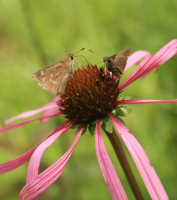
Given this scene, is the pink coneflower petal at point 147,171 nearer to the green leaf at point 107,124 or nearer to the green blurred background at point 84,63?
the green leaf at point 107,124

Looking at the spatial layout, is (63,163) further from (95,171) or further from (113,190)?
(95,171)

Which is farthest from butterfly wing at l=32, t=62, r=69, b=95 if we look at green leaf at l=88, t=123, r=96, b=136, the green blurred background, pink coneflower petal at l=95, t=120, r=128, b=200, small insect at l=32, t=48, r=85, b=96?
the green blurred background

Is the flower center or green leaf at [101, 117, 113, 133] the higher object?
the flower center

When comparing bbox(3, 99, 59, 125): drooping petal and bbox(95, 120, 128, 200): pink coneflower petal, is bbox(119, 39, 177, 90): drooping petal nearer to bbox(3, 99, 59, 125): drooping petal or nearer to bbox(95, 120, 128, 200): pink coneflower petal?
bbox(95, 120, 128, 200): pink coneflower petal

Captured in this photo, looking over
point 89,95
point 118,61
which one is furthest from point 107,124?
point 118,61

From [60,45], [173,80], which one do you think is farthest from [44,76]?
[60,45]

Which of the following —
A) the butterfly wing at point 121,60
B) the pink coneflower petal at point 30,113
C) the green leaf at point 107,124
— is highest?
the pink coneflower petal at point 30,113

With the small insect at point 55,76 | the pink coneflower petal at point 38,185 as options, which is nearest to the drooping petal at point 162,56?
the small insect at point 55,76
